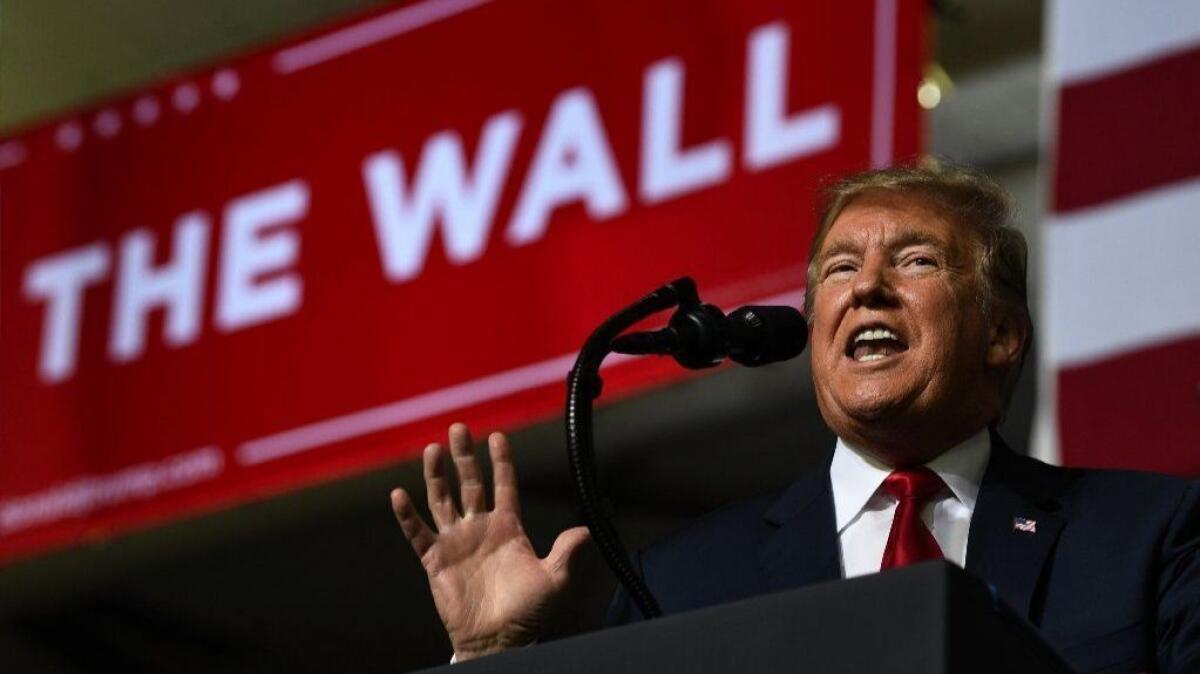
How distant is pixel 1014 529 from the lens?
1624mm

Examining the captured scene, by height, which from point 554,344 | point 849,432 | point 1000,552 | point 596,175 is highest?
point 596,175

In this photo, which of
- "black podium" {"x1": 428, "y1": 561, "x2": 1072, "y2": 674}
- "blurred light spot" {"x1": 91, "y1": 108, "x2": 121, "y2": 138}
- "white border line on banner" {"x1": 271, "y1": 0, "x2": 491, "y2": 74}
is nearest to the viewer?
"black podium" {"x1": 428, "y1": 561, "x2": 1072, "y2": 674}

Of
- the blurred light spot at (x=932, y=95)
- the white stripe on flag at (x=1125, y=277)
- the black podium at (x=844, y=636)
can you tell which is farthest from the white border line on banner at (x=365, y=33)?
the black podium at (x=844, y=636)

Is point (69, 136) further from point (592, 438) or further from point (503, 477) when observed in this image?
point (592, 438)

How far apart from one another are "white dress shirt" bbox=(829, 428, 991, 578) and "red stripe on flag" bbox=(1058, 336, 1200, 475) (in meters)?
0.90

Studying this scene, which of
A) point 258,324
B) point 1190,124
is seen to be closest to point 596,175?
point 258,324

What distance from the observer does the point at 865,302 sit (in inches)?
69.1

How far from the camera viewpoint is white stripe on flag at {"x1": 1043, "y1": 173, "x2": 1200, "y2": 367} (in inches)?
104

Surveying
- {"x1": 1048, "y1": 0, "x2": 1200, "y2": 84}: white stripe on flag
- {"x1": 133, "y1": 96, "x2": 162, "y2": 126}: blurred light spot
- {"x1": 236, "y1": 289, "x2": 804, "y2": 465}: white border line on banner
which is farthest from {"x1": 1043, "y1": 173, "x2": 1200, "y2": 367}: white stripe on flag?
{"x1": 133, "y1": 96, "x2": 162, "y2": 126}: blurred light spot

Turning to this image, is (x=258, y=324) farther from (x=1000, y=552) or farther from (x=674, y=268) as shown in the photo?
(x=1000, y=552)

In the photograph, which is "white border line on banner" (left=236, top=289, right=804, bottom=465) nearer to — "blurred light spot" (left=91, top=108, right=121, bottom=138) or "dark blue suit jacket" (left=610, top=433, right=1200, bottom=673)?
"blurred light spot" (left=91, top=108, right=121, bottom=138)

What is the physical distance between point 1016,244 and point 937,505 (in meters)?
0.29

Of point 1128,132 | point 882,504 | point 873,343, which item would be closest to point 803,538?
point 882,504

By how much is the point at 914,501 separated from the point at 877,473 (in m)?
0.07
